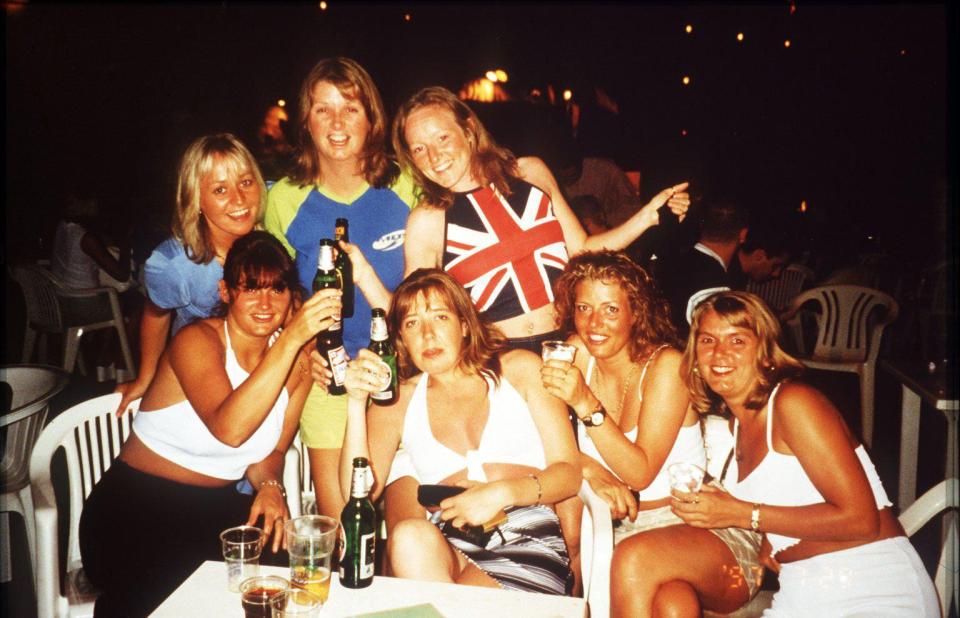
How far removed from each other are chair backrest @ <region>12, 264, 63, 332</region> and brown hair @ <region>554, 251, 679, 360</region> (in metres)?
4.40

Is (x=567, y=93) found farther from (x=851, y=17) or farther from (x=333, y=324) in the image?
(x=333, y=324)

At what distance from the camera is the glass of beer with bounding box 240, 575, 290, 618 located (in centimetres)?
143

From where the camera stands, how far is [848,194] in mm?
9508

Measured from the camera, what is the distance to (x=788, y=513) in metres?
2.02

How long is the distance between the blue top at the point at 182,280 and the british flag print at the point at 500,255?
995 millimetres

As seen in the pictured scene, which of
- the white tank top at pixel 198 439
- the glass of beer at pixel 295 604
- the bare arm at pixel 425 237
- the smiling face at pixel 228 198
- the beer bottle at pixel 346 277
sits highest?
the smiling face at pixel 228 198

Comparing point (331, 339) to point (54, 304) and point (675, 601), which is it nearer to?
point (675, 601)

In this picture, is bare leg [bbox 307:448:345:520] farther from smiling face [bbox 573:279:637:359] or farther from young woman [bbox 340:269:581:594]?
smiling face [bbox 573:279:637:359]

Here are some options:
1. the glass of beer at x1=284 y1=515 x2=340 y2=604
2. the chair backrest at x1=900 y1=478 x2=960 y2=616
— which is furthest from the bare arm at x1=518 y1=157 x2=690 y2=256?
the glass of beer at x1=284 y1=515 x2=340 y2=604

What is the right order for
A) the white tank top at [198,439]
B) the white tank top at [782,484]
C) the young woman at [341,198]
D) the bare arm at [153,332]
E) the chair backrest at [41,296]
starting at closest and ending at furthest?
the white tank top at [782,484] < the white tank top at [198,439] < the young woman at [341,198] < the bare arm at [153,332] < the chair backrest at [41,296]

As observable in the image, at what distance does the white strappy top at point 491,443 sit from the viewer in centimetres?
232

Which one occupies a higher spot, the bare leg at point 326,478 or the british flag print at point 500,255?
the british flag print at point 500,255

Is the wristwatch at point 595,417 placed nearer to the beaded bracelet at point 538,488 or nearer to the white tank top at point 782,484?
the beaded bracelet at point 538,488

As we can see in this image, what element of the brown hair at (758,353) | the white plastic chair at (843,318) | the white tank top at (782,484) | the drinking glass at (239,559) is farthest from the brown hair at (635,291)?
the white plastic chair at (843,318)
